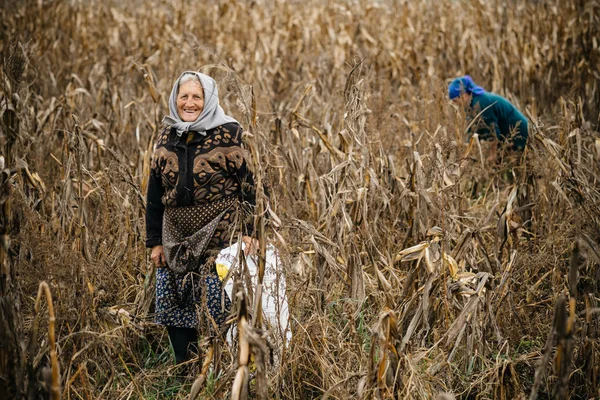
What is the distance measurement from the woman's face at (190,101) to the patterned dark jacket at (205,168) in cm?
9

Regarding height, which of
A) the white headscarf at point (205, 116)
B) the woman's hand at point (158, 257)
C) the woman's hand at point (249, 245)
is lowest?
the woman's hand at point (158, 257)

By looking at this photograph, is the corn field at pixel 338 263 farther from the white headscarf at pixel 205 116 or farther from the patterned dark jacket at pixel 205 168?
the patterned dark jacket at pixel 205 168

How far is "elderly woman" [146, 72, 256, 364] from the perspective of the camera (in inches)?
113

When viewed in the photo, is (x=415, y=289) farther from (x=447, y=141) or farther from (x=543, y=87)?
(x=543, y=87)

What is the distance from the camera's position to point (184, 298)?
295cm

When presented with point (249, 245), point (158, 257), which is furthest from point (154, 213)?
point (249, 245)

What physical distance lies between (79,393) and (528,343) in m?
2.05

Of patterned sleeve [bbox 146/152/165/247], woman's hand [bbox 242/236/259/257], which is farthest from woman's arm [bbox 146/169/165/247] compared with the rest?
woman's hand [bbox 242/236/259/257]

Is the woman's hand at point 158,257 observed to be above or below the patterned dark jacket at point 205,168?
below

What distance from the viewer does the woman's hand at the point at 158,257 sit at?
3.03 metres

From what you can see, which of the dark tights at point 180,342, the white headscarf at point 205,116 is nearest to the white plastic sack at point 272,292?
the dark tights at point 180,342

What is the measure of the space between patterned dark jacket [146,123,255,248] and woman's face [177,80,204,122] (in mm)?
87

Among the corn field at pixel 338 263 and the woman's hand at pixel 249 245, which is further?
the woman's hand at pixel 249 245

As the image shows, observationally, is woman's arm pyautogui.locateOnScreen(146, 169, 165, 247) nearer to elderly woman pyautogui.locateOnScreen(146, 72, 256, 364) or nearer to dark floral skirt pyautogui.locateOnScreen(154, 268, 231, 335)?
elderly woman pyautogui.locateOnScreen(146, 72, 256, 364)
